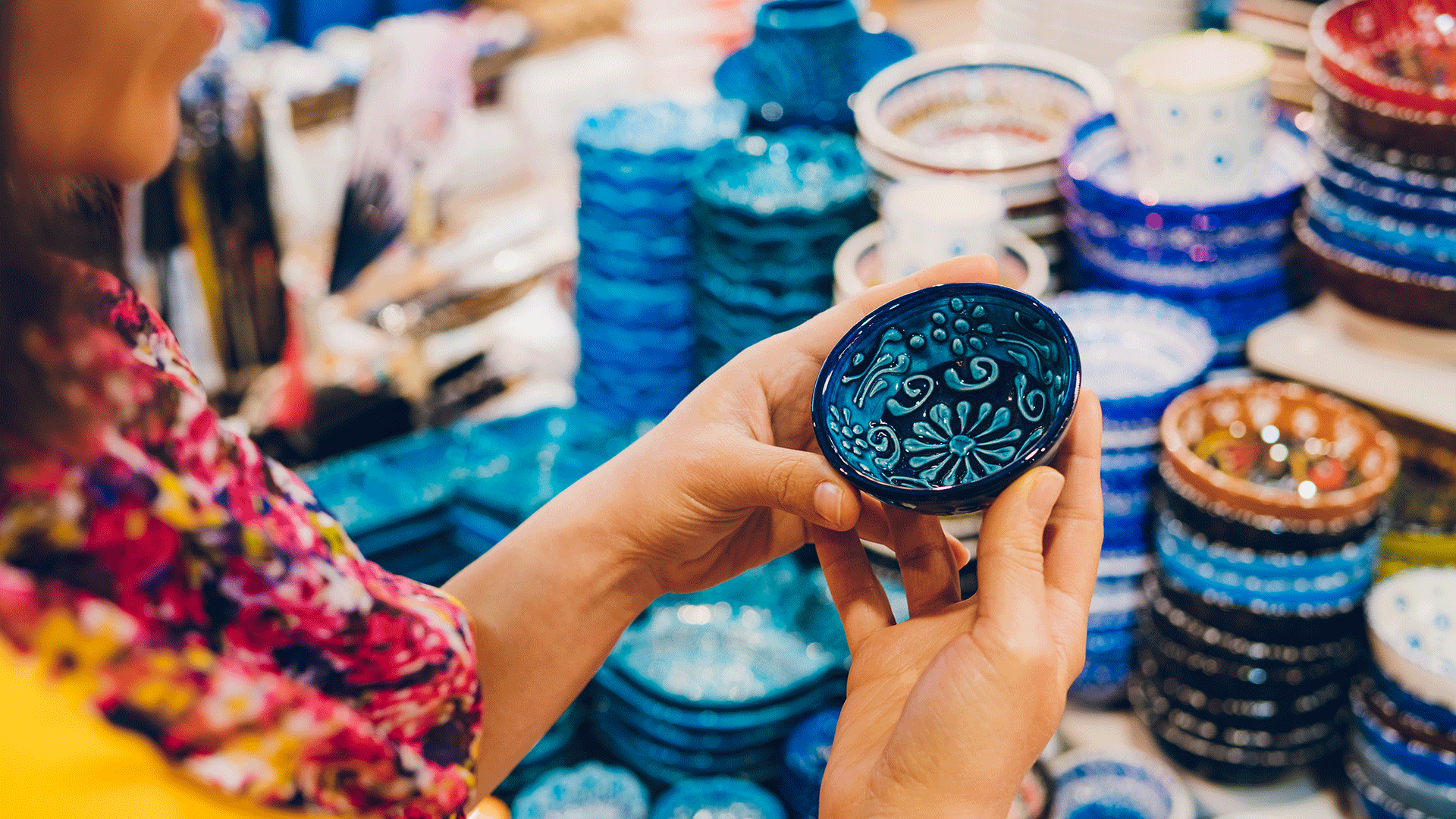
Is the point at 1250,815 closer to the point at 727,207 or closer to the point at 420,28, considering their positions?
the point at 727,207

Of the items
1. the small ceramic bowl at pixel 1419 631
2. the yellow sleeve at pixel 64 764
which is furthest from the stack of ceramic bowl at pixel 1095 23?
the yellow sleeve at pixel 64 764

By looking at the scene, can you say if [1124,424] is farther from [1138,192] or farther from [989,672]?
[989,672]

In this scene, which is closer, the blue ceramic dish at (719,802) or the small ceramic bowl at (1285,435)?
the small ceramic bowl at (1285,435)

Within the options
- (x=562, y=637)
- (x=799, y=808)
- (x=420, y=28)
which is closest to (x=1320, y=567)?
(x=799, y=808)

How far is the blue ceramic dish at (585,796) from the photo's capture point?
136 centimetres

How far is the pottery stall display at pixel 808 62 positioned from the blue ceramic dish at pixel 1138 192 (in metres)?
0.41

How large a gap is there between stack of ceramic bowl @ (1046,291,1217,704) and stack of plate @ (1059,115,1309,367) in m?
0.04

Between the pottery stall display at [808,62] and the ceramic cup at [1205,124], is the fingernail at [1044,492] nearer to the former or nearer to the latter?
the ceramic cup at [1205,124]

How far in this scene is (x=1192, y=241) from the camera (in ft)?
4.53

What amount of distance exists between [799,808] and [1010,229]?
2.58ft

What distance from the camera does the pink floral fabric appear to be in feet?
1.77

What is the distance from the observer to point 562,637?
1.04 meters

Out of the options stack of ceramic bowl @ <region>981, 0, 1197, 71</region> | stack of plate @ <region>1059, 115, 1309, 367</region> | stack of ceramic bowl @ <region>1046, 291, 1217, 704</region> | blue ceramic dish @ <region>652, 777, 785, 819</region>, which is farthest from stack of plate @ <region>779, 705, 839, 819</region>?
stack of ceramic bowl @ <region>981, 0, 1197, 71</region>

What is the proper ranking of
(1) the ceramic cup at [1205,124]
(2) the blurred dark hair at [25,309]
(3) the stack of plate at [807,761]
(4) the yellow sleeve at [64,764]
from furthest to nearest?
(1) the ceramic cup at [1205,124]
(3) the stack of plate at [807,761]
(2) the blurred dark hair at [25,309]
(4) the yellow sleeve at [64,764]
